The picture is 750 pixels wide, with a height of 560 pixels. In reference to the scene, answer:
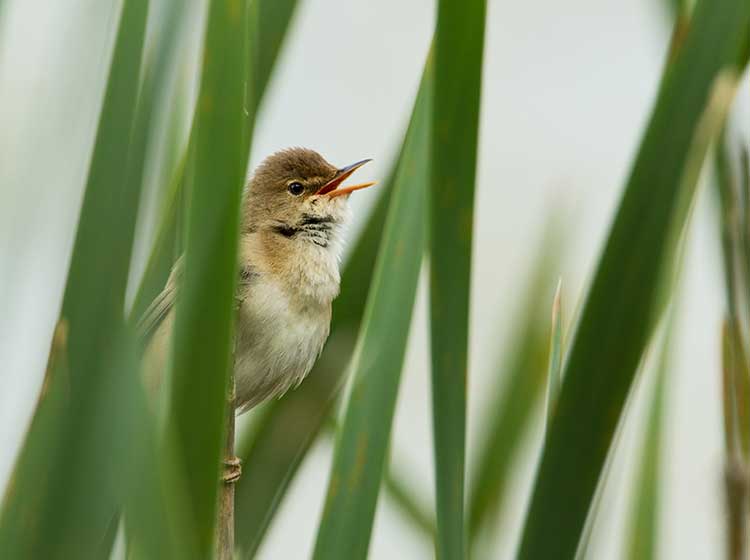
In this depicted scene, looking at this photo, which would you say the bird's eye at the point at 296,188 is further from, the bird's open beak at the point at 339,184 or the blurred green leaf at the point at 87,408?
the blurred green leaf at the point at 87,408

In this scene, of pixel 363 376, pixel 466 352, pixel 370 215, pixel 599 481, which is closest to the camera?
pixel 599 481

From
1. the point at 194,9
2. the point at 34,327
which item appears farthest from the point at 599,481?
the point at 34,327

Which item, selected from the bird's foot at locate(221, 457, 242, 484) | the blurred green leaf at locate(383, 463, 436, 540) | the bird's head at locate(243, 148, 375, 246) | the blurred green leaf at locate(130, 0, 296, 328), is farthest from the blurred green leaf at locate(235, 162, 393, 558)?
the bird's head at locate(243, 148, 375, 246)

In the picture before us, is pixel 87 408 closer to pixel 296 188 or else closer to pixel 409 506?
pixel 409 506

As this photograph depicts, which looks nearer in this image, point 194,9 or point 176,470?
point 176,470

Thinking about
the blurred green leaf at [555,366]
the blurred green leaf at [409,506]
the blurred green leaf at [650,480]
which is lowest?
the blurred green leaf at [409,506]

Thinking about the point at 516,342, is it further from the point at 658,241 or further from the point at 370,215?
the point at 658,241

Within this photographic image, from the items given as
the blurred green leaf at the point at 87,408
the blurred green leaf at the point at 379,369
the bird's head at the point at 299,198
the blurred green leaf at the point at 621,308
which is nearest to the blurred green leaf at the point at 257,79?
the blurred green leaf at the point at 379,369
